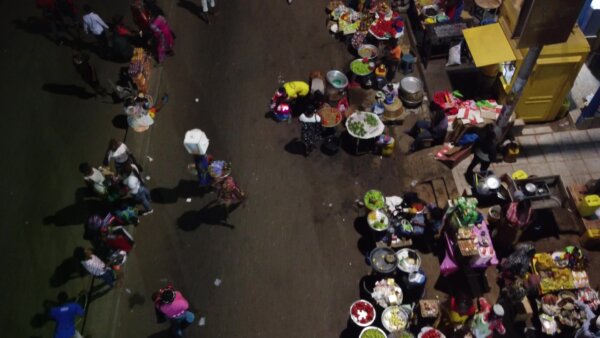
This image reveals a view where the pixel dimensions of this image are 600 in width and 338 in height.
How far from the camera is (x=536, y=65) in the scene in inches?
554

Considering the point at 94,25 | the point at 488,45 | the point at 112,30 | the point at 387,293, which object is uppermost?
the point at 488,45

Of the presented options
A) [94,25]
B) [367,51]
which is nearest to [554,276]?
[367,51]

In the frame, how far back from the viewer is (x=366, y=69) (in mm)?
17312

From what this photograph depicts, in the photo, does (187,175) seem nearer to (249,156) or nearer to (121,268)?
(249,156)

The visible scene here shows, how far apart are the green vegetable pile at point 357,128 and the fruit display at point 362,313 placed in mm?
5479

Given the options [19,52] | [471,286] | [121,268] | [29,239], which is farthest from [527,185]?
[19,52]

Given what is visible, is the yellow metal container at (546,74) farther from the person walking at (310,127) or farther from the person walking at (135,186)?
the person walking at (135,186)

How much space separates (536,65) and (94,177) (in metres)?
13.3

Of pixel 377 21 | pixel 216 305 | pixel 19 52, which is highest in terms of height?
pixel 377 21

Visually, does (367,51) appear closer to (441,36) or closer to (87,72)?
(441,36)

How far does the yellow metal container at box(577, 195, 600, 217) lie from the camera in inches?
512

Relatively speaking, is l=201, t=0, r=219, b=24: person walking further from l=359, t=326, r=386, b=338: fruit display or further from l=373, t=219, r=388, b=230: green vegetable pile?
l=359, t=326, r=386, b=338: fruit display

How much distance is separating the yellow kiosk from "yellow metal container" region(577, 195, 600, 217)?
3.69 meters

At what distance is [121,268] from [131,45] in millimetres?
9503
